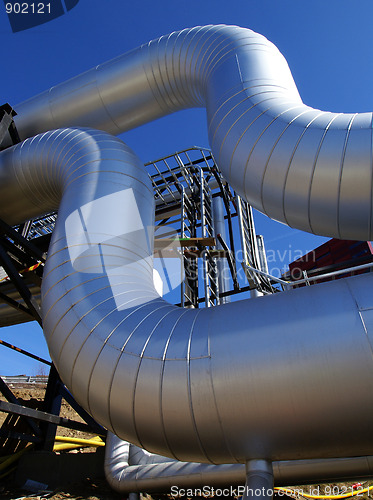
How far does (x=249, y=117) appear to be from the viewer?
3100mm

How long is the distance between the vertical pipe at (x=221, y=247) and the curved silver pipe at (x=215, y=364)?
422cm

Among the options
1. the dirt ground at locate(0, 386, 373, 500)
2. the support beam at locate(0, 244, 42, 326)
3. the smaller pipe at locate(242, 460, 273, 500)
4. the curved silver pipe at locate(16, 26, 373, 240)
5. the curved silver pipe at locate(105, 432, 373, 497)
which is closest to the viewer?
the smaller pipe at locate(242, 460, 273, 500)

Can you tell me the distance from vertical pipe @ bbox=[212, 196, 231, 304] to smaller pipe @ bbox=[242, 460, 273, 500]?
4563 millimetres

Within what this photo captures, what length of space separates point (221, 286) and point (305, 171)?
4811mm

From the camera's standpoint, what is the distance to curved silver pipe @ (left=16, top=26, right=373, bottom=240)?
2.46m

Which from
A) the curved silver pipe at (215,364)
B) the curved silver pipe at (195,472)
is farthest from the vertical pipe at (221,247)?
the curved silver pipe at (215,364)

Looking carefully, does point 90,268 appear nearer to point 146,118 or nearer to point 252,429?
point 252,429

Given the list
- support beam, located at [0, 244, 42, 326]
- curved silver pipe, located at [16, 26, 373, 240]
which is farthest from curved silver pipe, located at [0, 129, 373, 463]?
support beam, located at [0, 244, 42, 326]

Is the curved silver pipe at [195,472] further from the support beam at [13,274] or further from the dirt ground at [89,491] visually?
the support beam at [13,274]

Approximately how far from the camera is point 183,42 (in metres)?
4.81

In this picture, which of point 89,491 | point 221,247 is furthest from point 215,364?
point 221,247

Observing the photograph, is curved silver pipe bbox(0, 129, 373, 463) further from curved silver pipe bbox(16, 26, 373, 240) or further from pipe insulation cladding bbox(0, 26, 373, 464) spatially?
curved silver pipe bbox(16, 26, 373, 240)

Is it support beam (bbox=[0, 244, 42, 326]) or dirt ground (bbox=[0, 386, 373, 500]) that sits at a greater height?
support beam (bbox=[0, 244, 42, 326])

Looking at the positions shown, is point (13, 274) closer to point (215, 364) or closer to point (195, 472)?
point (195, 472)
